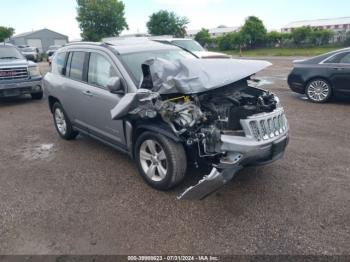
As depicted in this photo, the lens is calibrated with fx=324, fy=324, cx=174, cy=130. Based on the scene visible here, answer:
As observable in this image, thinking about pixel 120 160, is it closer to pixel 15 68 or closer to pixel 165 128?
pixel 165 128

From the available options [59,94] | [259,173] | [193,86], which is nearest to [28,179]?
[59,94]

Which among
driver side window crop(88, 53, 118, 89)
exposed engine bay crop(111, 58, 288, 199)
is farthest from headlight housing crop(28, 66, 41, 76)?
exposed engine bay crop(111, 58, 288, 199)

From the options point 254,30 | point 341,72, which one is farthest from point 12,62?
point 254,30

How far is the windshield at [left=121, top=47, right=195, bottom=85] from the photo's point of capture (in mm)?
4328

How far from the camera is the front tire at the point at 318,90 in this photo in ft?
28.2

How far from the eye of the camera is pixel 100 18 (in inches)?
2088

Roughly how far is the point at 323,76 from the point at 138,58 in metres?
5.96

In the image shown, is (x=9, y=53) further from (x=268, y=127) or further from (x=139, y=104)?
(x=268, y=127)

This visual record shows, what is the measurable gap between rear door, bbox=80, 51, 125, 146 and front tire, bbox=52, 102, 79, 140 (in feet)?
3.16

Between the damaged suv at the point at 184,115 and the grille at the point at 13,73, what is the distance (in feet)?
19.6

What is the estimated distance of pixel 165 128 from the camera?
12.4 feet

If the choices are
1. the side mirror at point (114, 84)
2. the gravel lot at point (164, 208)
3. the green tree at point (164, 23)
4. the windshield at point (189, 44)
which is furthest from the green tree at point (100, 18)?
the side mirror at point (114, 84)

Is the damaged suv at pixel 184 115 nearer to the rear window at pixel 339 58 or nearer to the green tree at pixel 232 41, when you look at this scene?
the rear window at pixel 339 58

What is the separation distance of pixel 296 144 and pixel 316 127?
4.27 ft
